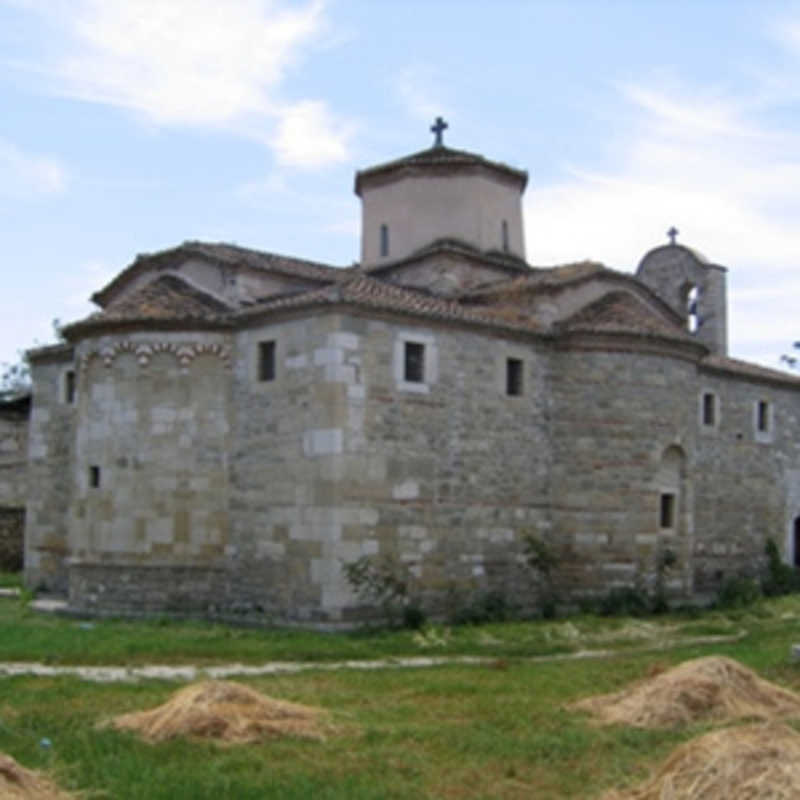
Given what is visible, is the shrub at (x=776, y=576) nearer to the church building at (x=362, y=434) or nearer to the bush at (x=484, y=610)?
the church building at (x=362, y=434)

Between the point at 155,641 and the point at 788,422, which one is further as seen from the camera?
the point at 788,422

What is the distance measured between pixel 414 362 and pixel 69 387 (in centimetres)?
805

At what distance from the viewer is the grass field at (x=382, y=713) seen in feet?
25.2

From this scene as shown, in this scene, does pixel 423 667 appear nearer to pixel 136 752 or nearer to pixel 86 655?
pixel 86 655

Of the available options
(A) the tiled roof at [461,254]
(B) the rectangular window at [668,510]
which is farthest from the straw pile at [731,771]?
(A) the tiled roof at [461,254]

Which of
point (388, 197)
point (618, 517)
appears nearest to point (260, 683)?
point (618, 517)

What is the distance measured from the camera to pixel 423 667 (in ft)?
43.4

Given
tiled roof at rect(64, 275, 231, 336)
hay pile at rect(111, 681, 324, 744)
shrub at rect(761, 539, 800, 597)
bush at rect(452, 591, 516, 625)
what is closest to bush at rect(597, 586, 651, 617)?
bush at rect(452, 591, 516, 625)

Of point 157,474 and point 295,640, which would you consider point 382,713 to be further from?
point 157,474

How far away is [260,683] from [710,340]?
17.1 metres

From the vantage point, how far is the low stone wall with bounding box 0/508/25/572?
30.1 metres

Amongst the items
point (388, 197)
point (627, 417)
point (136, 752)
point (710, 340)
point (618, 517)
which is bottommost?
point (136, 752)

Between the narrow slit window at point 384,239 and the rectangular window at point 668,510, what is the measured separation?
7093 millimetres

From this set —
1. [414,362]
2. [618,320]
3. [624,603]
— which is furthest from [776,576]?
[414,362]
